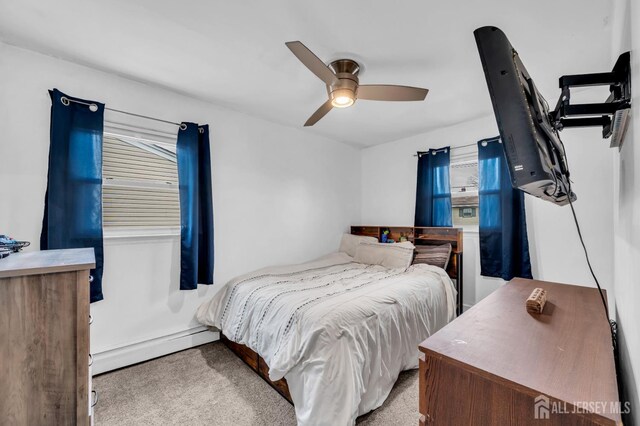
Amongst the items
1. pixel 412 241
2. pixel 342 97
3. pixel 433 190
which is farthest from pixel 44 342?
pixel 433 190

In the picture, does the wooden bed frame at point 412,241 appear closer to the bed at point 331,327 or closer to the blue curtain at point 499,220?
the bed at point 331,327

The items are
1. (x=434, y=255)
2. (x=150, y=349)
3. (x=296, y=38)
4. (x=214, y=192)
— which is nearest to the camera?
(x=296, y=38)

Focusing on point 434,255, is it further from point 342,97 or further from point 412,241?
point 342,97

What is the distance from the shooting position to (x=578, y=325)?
107 centimetres

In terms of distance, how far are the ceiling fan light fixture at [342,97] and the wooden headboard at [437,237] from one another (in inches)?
80.6

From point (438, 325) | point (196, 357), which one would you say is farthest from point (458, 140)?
point (196, 357)

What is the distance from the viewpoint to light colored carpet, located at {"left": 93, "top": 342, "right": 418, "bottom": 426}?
5.69 feet

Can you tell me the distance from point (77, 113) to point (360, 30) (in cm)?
215

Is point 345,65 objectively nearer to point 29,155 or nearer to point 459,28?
point 459,28

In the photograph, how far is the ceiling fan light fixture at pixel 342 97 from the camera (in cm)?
196

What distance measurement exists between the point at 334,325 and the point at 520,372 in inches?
41.8

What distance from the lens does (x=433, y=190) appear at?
349cm

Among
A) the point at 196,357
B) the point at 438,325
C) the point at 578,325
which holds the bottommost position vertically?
the point at 196,357

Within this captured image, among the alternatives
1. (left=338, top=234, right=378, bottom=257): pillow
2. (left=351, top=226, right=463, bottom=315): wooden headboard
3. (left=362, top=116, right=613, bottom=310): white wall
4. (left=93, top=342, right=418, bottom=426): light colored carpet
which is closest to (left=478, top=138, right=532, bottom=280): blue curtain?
(left=362, top=116, right=613, bottom=310): white wall
